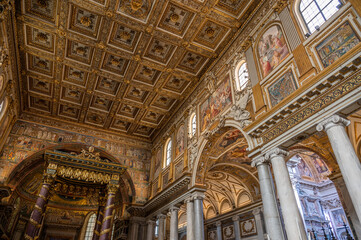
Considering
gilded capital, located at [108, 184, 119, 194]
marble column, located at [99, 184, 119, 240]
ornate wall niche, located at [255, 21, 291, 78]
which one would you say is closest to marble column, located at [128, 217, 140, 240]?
marble column, located at [99, 184, 119, 240]

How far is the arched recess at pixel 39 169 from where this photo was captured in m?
16.7

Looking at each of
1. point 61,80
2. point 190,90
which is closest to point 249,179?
point 190,90

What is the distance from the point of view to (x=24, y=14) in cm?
1177

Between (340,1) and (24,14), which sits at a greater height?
(24,14)

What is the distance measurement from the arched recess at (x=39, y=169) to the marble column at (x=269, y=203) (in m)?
12.7

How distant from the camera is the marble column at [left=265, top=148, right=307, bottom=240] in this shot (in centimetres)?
664

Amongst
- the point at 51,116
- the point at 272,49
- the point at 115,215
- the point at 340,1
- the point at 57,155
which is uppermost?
the point at 51,116

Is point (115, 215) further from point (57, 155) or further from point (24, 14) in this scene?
point (24, 14)

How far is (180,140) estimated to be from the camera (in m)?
16.0

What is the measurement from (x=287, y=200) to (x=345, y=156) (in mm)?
2095

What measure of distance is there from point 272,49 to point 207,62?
209 inches

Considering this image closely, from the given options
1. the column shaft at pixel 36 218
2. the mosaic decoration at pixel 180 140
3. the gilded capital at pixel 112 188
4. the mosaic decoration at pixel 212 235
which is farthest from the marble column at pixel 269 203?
the mosaic decoration at pixel 212 235

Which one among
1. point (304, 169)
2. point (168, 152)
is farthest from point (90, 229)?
point (304, 169)

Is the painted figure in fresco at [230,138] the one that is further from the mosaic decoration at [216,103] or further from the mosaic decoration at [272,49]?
the mosaic decoration at [272,49]
